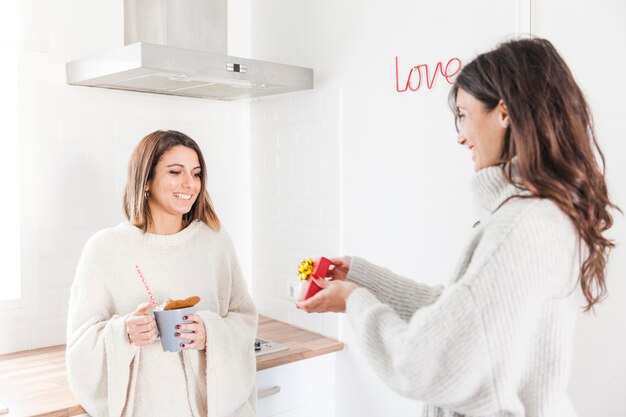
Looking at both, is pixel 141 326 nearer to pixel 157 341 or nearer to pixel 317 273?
pixel 157 341

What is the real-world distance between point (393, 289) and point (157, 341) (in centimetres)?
69

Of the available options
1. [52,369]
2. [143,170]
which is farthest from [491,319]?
[52,369]

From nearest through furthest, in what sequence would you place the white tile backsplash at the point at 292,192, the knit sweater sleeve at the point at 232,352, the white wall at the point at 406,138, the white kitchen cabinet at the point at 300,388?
the white wall at the point at 406,138 < the knit sweater sleeve at the point at 232,352 < the white kitchen cabinet at the point at 300,388 < the white tile backsplash at the point at 292,192

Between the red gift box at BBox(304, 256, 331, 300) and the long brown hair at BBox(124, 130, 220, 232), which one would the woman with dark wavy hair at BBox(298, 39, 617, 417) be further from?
the long brown hair at BBox(124, 130, 220, 232)

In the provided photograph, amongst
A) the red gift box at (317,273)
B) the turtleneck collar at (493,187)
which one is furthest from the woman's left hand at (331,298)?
the turtleneck collar at (493,187)

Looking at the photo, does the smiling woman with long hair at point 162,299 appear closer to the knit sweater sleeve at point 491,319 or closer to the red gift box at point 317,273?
the red gift box at point 317,273

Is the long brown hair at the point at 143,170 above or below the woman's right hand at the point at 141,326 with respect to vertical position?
above

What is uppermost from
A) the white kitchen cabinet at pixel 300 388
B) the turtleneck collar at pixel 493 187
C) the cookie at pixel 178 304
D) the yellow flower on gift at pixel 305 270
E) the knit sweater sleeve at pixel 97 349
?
the turtleneck collar at pixel 493 187

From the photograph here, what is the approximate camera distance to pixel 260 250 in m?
2.60

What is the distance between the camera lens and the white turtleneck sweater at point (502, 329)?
889 mm

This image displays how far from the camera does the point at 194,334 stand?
5.04ft

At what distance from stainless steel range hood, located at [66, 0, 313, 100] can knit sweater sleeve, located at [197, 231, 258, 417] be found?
1.73ft

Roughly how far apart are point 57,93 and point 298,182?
36.3 inches

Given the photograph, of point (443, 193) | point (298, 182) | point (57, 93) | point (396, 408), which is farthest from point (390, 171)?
point (57, 93)
